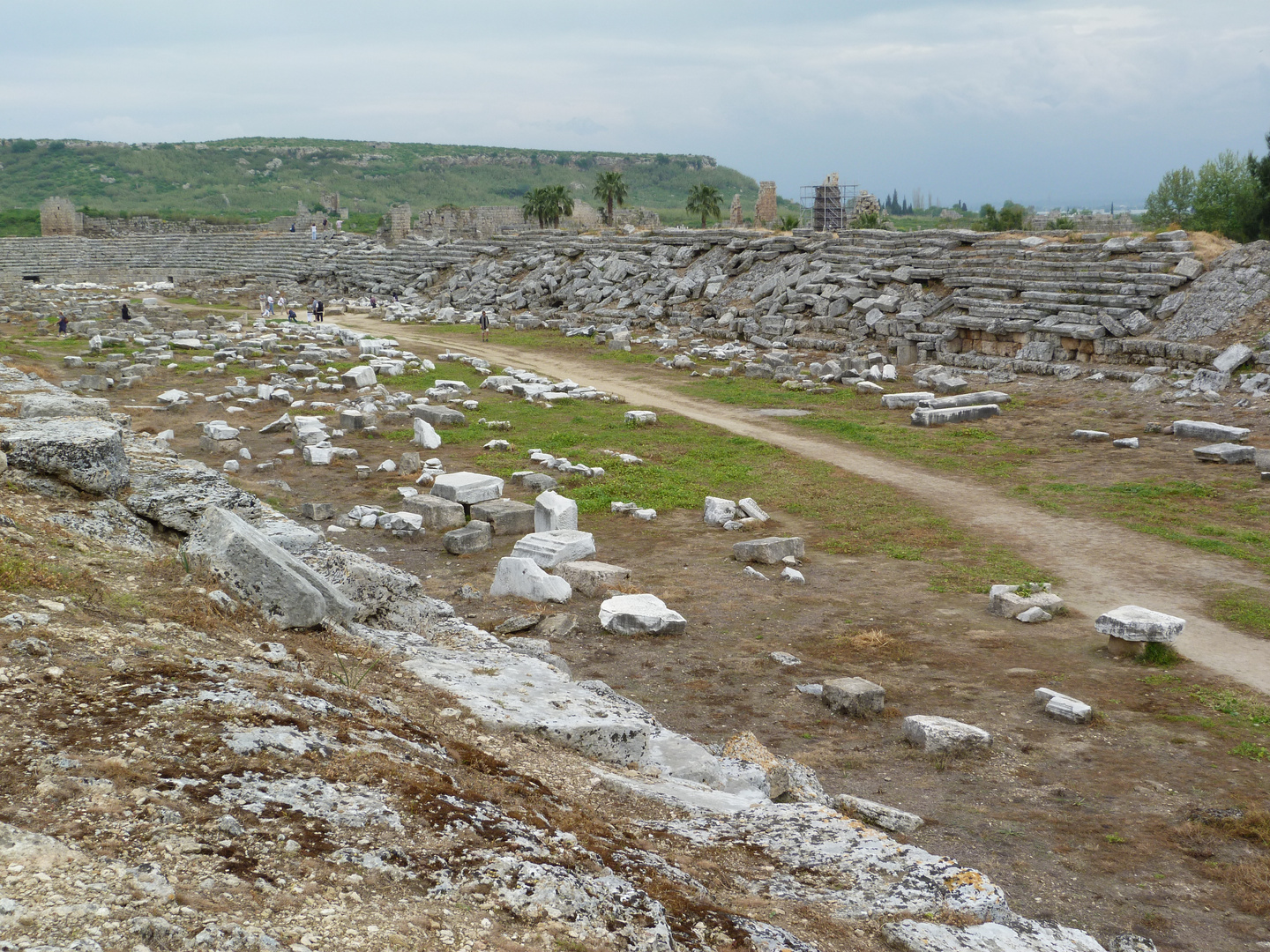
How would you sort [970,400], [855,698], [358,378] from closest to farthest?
1. [855,698]
2. [970,400]
3. [358,378]

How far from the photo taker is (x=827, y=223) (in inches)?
1630

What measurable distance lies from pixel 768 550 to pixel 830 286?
1995 cm

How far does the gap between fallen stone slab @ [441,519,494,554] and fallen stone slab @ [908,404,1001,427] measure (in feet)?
35.0

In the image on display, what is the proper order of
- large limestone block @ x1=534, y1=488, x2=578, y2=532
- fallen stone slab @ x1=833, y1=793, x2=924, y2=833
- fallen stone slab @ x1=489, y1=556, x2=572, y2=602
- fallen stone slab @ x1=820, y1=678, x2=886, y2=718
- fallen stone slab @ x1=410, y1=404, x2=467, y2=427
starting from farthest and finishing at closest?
fallen stone slab @ x1=410, y1=404, x2=467, y2=427 < large limestone block @ x1=534, y1=488, x2=578, y2=532 < fallen stone slab @ x1=489, y1=556, x2=572, y2=602 < fallen stone slab @ x1=820, y1=678, x2=886, y2=718 < fallen stone slab @ x1=833, y1=793, x2=924, y2=833

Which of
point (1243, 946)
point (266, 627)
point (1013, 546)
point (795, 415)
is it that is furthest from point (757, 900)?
point (795, 415)

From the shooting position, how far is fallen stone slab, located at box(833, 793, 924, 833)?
5.94 m

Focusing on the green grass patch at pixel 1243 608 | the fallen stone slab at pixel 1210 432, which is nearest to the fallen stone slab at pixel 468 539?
the green grass patch at pixel 1243 608

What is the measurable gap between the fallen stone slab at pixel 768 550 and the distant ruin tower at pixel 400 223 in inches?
1689

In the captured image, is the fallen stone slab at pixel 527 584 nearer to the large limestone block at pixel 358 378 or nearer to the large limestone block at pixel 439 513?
the large limestone block at pixel 439 513

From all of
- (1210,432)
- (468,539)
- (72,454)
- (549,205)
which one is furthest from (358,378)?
(549,205)

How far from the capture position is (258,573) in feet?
19.0

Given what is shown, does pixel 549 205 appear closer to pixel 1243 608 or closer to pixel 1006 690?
pixel 1243 608

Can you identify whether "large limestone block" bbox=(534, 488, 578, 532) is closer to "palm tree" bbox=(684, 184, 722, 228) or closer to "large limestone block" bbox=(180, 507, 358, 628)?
"large limestone block" bbox=(180, 507, 358, 628)

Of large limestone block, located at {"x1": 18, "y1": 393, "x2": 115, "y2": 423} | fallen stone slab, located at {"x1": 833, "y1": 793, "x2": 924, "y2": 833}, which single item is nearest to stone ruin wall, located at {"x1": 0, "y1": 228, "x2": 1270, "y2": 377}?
fallen stone slab, located at {"x1": 833, "y1": 793, "x2": 924, "y2": 833}
